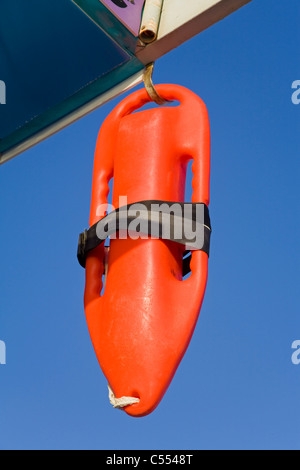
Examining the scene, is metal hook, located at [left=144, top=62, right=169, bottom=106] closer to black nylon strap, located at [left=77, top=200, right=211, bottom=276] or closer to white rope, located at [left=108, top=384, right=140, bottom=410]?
black nylon strap, located at [left=77, top=200, right=211, bottom=276]

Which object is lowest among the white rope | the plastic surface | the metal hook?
the white rope

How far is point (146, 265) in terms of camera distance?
1615 mm

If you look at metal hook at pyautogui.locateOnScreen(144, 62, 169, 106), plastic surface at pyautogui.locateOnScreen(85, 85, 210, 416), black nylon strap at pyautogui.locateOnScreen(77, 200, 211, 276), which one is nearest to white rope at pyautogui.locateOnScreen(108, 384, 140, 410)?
plastic surface at pyautogui.locateOnScreen(85, 85, 210, 416)

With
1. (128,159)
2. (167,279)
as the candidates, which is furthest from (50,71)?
(167,279)

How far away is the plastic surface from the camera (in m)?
1.52

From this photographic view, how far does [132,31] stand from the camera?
6.36ft

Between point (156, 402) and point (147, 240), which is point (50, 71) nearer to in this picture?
point (147, 240)

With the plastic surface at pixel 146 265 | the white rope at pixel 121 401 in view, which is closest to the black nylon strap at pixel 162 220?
the plastic surface at pixel 146 265

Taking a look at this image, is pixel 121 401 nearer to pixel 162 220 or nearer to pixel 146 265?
pixel 146 265

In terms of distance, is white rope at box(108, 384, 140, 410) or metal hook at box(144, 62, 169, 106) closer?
white rope at box(108, 384, 140, 410)

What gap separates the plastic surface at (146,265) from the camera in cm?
152

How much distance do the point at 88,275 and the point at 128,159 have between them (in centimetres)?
33

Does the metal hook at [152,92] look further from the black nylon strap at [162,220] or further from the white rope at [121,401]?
the white rope at [121,401]

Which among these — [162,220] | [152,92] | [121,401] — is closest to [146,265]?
[162,220]
